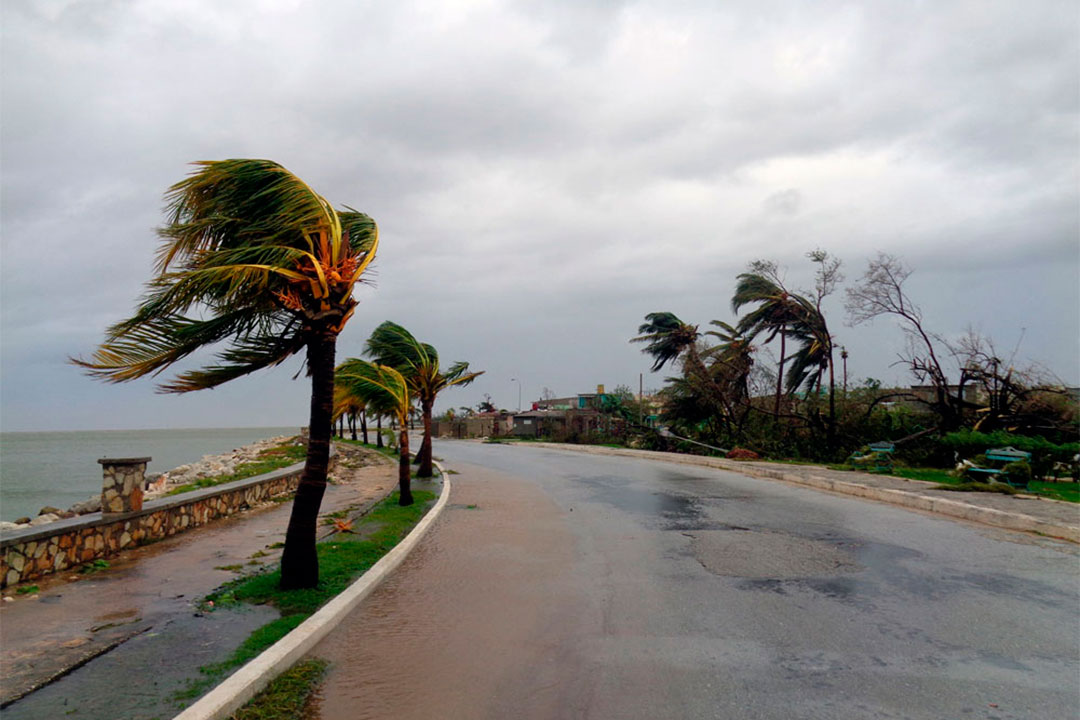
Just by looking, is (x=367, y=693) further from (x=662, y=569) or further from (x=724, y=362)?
(x=724, y=362)

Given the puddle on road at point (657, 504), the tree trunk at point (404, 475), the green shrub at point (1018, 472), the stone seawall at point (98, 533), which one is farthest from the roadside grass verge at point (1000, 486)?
the stone seawall at point (98, 533)

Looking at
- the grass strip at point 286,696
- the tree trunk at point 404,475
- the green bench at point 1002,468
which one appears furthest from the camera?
the green bench at point 1002,468

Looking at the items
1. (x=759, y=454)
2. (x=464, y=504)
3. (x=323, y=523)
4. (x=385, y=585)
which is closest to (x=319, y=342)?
(x=385, y=585)

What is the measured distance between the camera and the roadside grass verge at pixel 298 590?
5215mm

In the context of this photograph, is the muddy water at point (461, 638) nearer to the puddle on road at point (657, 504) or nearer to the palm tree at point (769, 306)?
the puddle on road at point (657, 504)

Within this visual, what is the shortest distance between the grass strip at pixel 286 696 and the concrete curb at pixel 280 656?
5cm

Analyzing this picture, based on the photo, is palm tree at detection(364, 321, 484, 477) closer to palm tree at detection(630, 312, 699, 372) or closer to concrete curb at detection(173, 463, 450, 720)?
concrete curb at detection(173, 463, 450, 720)

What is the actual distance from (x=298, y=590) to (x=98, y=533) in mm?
3958

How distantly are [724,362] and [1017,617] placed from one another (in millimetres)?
29993

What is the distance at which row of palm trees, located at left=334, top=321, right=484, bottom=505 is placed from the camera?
15180mm

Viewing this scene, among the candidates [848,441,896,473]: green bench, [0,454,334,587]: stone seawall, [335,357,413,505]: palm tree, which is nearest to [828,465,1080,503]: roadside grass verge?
[848,441,896,473]: green bench

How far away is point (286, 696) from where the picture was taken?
4707 mm

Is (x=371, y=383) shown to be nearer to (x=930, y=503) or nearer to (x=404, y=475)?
(x=404, y=475)

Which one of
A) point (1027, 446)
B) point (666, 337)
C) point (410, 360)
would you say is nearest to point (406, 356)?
point (410, 360)
